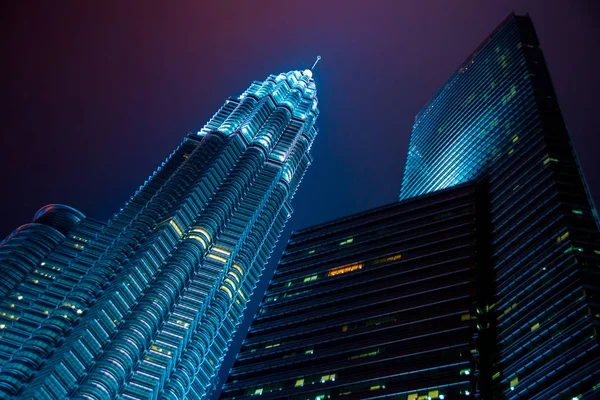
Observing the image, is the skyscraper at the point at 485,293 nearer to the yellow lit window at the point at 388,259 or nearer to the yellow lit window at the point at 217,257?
the yellow lit window at the point at 388,259

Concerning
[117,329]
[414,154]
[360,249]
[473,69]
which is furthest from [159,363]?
[473,69]

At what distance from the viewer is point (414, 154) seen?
597ft

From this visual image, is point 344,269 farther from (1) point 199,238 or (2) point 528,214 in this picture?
(1) point 199,238

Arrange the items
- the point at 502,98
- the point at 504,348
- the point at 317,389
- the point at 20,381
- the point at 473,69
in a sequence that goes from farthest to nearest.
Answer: the point at 473,69 < the point at 502,98 < the point at 20,381 < the point at 317,389 < the point at 504,348

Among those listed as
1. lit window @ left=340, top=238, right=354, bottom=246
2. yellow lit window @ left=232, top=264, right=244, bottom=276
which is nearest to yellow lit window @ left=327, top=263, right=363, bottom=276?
lit window @ left=340, top=238, right=354, bottom=246

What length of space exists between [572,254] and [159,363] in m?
82.1

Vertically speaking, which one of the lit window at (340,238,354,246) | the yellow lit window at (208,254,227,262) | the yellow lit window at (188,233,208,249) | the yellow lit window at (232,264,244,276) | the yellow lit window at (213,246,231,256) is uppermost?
the yellow lit window at (213,246,231,256)

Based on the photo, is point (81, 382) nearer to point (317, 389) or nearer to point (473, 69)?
point (317, 389)

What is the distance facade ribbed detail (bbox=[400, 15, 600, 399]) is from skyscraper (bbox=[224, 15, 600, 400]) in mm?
209

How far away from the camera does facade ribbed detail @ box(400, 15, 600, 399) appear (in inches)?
2763

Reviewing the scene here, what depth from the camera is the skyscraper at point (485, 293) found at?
73812 millimetres

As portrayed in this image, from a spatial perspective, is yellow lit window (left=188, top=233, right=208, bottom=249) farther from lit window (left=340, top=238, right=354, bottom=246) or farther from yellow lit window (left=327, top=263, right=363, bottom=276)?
yellow lit window (left=327, top=263, right=363, bottom=276)

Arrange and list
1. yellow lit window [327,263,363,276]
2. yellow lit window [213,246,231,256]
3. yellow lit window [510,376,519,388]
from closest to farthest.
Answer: yellow lit window [510,376,519,388] < yellow lit window [327,263,363,276] < yellow lit window [213,246,231,256]

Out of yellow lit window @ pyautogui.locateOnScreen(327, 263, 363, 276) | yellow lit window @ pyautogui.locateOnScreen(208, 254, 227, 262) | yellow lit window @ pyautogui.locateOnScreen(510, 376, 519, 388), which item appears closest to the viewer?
yellow lit window @ pyautogui.locateOnScreen(510, 376, 519, 388)
